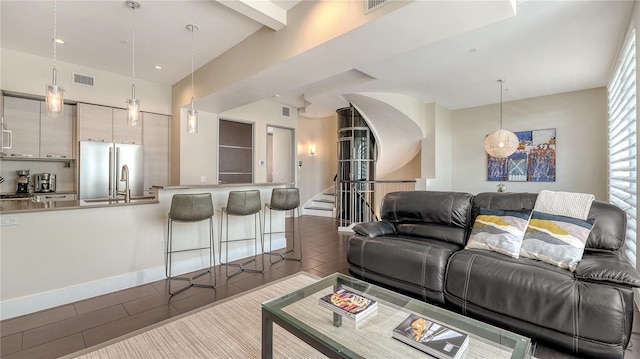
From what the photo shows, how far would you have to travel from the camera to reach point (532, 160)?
567 cm

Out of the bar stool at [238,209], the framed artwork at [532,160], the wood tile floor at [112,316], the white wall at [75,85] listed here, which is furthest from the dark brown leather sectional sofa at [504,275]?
the white wall at [75,85]

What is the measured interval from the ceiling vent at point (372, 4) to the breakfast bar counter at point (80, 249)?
2.72 metres

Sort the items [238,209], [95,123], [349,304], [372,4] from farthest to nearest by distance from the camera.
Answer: [95,123]
[238,209]
[372,4]
[349,304]

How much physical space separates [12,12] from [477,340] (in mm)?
4994

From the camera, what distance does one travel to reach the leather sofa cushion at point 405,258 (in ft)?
7.69

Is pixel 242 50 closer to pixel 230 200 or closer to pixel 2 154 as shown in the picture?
pixel 230 200

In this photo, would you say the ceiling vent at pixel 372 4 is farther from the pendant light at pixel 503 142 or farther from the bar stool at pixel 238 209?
the pendant light at pixel 503 142

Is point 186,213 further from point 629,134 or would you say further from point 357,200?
point 629,134

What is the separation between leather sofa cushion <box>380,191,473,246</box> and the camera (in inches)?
112

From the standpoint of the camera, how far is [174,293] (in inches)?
109

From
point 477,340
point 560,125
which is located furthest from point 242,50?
point 560,125

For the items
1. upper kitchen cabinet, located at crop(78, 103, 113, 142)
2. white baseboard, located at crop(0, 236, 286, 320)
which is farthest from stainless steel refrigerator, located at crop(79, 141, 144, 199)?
white baseboard, located at crop(0, 236, 286, 320)

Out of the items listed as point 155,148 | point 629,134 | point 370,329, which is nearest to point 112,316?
point 370,329

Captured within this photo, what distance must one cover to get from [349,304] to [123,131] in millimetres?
5005
